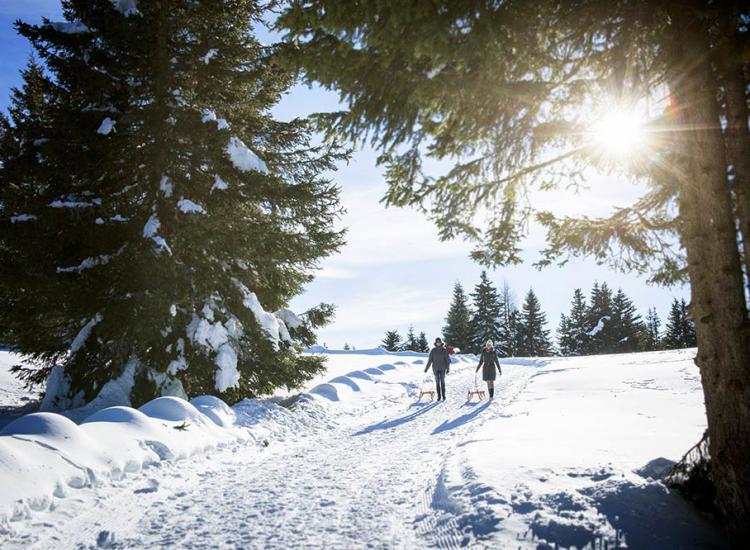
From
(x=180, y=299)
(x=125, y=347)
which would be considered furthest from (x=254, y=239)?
(x=125, y=347)

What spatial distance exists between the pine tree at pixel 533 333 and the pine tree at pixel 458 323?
1125cm

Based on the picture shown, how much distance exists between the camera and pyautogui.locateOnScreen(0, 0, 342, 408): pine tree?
31.3 ft

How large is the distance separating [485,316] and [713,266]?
48.2 m

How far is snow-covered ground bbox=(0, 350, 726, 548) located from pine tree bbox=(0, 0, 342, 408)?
6.74 ft

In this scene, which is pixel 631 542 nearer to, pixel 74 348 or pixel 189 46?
pixel 74 348

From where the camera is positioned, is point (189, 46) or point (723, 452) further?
point (189, 46)

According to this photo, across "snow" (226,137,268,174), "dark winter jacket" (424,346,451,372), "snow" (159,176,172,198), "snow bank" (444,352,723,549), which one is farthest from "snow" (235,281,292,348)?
"dark winter jacket" (424,346,451,372)

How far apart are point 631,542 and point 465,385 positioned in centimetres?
1625

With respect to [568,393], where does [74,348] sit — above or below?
above

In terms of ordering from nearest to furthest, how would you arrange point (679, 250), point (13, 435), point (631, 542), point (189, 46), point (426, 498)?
point (631, 542) → point (426, 498) → point (13, 435) → point (679, 250) → point (189, 46)

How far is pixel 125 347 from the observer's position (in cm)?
966

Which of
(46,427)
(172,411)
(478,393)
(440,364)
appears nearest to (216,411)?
(172,411)

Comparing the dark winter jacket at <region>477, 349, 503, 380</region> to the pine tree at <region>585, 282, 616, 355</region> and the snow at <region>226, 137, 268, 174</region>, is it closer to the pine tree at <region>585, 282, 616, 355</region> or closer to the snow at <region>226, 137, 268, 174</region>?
the snow at <region>226, 137, 268, 174</region>

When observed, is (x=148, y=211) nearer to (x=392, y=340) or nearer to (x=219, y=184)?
(x=219, y=184)
